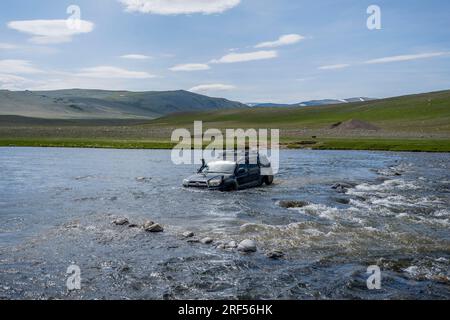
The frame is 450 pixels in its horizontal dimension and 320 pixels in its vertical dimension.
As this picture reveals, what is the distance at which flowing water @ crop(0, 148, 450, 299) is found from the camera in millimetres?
11219

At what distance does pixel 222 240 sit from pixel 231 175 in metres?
12.5

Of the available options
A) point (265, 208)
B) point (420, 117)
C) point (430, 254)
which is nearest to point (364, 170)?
point (265, 208)

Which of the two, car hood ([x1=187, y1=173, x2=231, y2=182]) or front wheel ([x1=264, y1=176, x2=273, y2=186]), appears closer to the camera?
car hood ([x1=187, y1=173, x2=231, y2=182])

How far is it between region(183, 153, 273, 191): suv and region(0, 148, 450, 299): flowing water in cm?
86

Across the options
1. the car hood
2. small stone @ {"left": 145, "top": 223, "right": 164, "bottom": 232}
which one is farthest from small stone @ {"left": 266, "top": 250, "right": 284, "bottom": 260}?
the car hood

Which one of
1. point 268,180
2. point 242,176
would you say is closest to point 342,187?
point 268,180

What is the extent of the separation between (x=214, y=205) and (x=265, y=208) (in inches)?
99.2

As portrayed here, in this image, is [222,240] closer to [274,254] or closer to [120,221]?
[274,254]

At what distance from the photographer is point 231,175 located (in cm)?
2809

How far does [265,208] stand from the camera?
73.4ft

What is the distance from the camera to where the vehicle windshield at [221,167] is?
28.7 m

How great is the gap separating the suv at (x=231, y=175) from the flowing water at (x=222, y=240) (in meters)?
0.86

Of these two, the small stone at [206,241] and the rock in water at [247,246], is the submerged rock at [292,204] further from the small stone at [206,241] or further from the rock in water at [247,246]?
the rock in water at [247,246]

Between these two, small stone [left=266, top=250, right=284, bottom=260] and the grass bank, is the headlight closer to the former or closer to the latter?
small stone [left=266, top=250, right=284, bottom=260]
